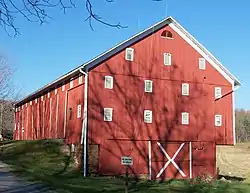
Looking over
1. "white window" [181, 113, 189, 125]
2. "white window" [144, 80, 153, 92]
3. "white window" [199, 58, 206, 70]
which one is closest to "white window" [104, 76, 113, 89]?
"white window" [144, 80, 153, 92]

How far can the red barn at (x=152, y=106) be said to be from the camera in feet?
93.0

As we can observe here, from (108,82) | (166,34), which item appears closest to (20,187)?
(108,82)

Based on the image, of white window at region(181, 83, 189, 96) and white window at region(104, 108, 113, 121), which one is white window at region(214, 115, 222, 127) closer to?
white window at region(181, 83, 189, 96)

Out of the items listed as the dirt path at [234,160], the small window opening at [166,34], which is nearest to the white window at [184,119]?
the small window opening at [166,34]

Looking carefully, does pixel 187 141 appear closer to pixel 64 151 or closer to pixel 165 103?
pixel 165 103

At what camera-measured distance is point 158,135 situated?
3017cm

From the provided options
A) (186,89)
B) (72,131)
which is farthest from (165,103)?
(72,131)

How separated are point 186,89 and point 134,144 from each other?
608 centimetres

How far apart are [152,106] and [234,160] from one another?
28877 mm

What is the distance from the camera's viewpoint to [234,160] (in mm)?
55125

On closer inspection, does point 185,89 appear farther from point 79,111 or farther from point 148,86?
point 79,111

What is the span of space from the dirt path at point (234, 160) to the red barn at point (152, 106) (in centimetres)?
1163

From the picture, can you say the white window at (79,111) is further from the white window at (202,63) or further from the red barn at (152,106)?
the white window at (202,63)

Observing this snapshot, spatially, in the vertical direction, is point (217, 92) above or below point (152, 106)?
above
